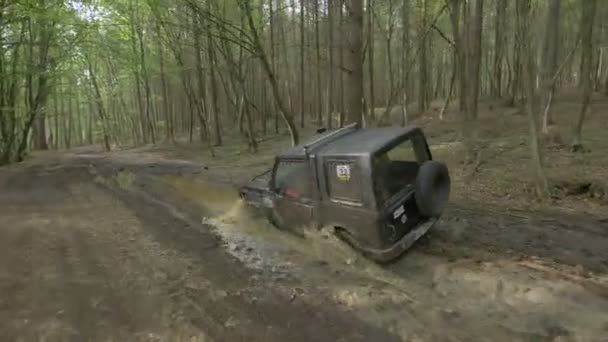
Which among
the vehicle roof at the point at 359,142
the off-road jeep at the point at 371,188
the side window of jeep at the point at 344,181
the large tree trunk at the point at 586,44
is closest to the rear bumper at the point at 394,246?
the off-road jeep at the point at 371,188

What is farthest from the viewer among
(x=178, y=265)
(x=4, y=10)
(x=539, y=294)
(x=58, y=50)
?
(x=58, y=50)

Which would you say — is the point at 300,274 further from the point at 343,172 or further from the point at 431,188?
the point at 431,188

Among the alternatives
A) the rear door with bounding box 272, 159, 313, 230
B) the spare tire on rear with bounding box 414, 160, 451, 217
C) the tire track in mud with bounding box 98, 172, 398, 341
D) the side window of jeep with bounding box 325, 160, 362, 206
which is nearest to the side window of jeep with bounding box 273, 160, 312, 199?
the rear door with bounding box 272, 159, 313, 230

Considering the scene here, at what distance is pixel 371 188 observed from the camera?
5.89 meters

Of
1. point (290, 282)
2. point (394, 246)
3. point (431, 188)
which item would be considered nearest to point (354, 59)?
point (431, 188)

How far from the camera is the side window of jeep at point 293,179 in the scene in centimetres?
704

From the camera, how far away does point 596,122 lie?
18.6m

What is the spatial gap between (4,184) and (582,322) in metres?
16.6

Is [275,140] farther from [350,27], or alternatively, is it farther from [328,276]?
[328,276]

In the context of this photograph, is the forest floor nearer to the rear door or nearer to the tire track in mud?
the tire track in mud

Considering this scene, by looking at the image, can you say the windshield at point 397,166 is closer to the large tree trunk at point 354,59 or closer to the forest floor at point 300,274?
the forest floor at point 300,274

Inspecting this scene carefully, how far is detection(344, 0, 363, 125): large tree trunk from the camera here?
→ 36.5 feet

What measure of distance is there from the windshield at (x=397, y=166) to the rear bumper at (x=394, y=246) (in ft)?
1.95

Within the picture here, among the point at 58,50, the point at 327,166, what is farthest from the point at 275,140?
the point at 327,166
